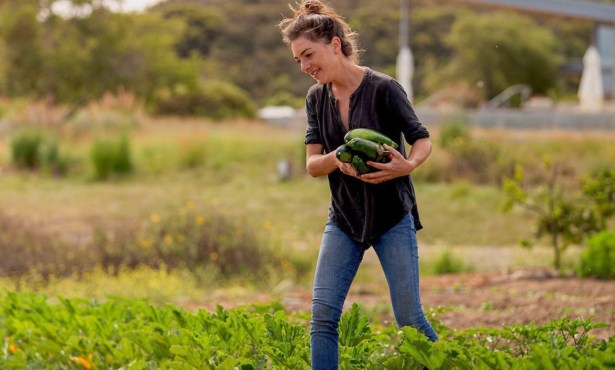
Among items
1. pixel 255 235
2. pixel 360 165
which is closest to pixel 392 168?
pixel 360 165

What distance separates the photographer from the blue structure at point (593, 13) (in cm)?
3042

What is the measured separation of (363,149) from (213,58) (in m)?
51.6

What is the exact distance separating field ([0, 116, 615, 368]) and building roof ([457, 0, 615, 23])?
36.0 ft

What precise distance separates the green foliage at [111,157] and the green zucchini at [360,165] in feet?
49.1

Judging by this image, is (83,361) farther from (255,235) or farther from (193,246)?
(255,235)

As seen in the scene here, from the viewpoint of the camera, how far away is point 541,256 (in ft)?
34.7

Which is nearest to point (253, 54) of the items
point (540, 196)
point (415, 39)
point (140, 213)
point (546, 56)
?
point (415, 39)

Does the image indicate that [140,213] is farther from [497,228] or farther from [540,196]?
[540,196]

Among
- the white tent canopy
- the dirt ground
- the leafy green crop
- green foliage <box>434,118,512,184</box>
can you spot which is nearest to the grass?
green foliage <box>434,118,512,184</box>

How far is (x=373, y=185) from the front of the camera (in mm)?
3604

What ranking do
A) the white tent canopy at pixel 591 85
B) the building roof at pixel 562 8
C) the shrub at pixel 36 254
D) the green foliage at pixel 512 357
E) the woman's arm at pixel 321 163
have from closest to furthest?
the green foliage at pixel 512 357
the woman's arm at pixel 321 163
the shrub at pixel 36 254
the white tent canopy at pixel 591 85
the building roof at pixel 562 8

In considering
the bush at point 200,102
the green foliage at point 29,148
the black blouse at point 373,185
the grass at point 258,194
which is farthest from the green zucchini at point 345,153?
the bush at point 200,102

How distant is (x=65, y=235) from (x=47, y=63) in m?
24.7

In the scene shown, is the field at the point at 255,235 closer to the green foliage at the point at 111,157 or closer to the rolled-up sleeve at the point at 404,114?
the green foliage at the point at 111,157
